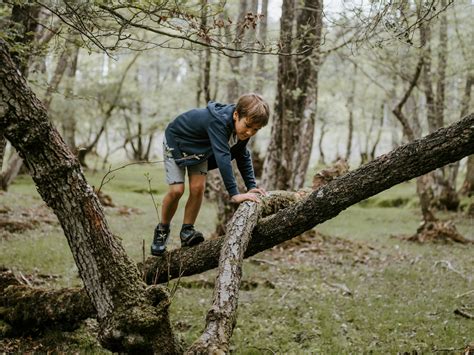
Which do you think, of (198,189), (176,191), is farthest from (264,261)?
(176,191)

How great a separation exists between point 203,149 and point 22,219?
10.3 metres

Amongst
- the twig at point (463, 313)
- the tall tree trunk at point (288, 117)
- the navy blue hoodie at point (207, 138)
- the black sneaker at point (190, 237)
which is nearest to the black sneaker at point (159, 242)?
the black sneaker at point (190, 237)

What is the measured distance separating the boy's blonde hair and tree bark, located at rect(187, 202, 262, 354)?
34.9 inches

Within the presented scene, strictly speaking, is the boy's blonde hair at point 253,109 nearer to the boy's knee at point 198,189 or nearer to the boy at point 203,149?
the boy at point 203,149

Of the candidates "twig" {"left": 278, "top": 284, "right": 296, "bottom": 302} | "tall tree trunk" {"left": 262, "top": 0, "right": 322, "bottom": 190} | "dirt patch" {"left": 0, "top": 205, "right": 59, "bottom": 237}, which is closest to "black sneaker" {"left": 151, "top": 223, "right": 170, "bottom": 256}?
"twig" {"left": 278, "top": 284, "right": 296, "bottom": 302}

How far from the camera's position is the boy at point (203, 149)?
5.20 metres

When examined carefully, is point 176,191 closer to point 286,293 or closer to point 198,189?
point 198,189

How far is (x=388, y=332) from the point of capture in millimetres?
6688

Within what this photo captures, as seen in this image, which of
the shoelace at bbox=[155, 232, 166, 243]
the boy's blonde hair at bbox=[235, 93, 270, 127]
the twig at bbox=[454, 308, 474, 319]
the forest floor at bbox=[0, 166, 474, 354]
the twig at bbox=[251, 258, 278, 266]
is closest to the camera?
the boy's blonde hair at bbox=[235, 93, 270, 127]

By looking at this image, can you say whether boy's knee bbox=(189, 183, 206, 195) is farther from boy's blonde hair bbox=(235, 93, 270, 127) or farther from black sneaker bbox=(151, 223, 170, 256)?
boy's blonde hair bbox=(235, 93, 270, 127)

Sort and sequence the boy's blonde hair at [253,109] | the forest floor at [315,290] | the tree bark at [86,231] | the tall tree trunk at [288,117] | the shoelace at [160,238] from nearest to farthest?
the tree bark at [86,231], the boy's blonde hair at [253,109], the shoelace at [160,238], the forest floor at [315,290], the tall tree trunk at [288,117]

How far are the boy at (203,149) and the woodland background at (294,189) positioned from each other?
16.8 inches

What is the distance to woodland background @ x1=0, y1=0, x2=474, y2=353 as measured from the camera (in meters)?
5.20

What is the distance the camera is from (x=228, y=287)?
4.10 m
